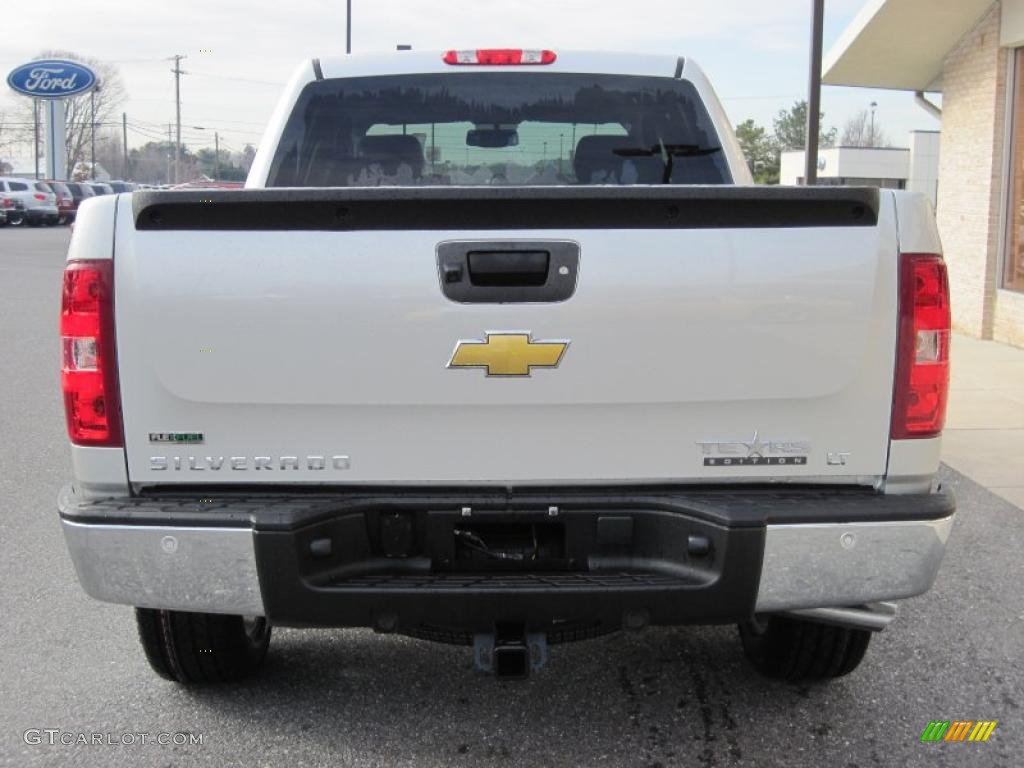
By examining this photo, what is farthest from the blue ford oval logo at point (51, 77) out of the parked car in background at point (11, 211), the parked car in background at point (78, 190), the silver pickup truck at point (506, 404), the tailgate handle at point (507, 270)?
the tailgate handle at point (507, 270)

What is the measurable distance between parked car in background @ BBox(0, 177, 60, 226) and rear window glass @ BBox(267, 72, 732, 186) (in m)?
45.5

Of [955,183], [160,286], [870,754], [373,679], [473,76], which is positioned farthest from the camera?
[955,183]

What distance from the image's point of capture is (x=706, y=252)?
10.5ft

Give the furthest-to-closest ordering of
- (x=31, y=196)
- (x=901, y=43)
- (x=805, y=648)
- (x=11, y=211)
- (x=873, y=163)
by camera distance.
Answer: (x=873, y=163) → (x=11, y=211) → (x=31, y=196) → (x=901, y=43) → (x=805, y=648)

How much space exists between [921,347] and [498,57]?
8.03ft

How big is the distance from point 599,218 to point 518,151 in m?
2.00

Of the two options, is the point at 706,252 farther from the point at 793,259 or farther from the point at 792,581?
the point at 792,581

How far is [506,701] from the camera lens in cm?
412

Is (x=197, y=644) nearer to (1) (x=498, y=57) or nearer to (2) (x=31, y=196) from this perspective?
(1) (x=498, y=57)

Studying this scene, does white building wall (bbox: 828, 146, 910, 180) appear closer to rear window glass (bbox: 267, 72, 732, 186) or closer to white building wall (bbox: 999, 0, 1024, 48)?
white building wall (bbox: 999, 0, 1024, 48)

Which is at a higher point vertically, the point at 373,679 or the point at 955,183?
the point at 955,183

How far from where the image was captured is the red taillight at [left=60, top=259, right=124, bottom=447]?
3.21 meters

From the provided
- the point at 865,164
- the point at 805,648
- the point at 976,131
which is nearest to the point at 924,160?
the point at 865,164

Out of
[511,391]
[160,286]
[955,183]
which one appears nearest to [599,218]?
[511,391]
